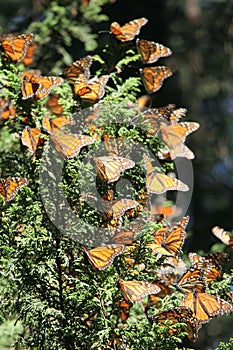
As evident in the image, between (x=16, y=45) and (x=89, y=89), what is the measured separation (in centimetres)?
23

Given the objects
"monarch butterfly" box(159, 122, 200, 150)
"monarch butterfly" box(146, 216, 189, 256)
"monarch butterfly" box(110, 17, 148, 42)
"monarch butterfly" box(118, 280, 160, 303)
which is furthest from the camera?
"monarch butterfly" box(110, 17, 148, 42)

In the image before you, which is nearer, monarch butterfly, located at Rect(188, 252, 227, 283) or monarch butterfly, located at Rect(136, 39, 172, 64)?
monarch butterfly, located at Rect(188, 252, 227, 283)

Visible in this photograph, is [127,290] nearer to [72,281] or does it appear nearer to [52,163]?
[72,281]

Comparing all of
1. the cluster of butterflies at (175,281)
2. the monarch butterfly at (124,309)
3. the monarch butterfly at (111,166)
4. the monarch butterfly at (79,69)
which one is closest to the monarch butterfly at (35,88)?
the monarch butterfly at (79,69)

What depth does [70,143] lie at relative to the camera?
1.27 m

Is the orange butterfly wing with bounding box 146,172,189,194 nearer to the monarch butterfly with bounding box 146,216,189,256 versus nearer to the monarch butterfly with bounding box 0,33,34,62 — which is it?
the monarch butterfly with bounding box 146,216,189,256

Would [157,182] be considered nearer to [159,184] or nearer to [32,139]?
[159,184]

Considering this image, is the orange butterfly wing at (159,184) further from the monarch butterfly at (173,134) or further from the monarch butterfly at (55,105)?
the monarch butterfly at (55,105)

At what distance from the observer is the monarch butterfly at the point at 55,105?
1.66 m

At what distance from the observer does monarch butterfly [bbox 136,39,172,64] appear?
61.6 inches

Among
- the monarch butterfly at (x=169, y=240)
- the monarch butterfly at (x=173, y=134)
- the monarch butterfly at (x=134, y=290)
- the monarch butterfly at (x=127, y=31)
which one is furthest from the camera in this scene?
the monarch butterfly at (x=127, y=31)

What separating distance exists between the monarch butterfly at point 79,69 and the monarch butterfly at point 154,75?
0.48 ft

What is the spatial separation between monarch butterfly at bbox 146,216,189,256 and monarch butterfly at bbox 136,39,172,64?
455 millimetres

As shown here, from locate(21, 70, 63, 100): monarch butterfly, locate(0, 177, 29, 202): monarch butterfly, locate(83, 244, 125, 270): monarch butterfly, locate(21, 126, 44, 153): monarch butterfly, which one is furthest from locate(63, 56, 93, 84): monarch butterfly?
locate(83, 244, 125, 270): monarch butterfly
